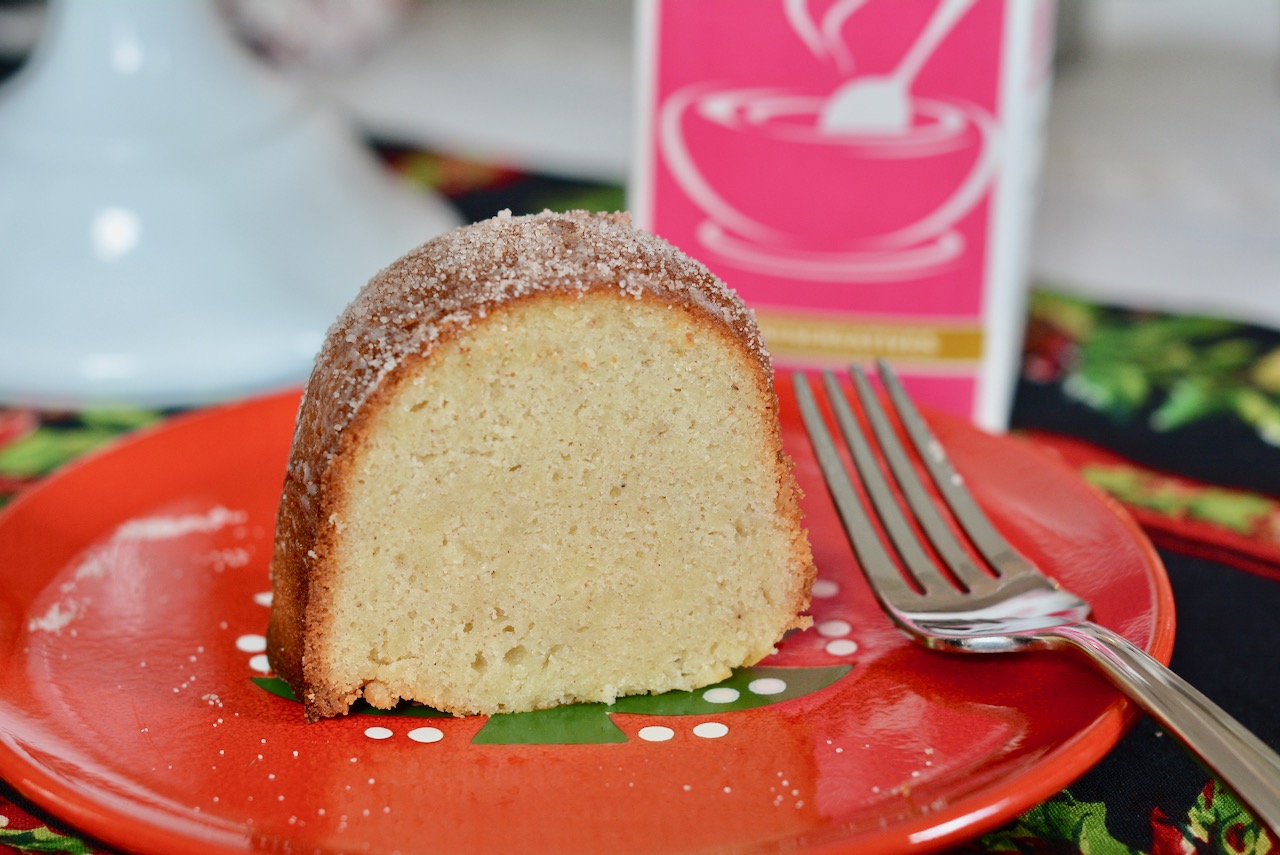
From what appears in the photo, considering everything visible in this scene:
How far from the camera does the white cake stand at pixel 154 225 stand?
4.99 feet

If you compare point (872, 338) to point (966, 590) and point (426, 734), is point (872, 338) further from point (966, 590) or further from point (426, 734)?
point (426, 734)

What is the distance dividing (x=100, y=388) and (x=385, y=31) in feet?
4.90

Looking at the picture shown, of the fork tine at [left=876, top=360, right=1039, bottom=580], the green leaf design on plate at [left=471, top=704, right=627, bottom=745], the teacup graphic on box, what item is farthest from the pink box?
the green leaf design on plate at [left=471, top=704, right=627, bottom=745]

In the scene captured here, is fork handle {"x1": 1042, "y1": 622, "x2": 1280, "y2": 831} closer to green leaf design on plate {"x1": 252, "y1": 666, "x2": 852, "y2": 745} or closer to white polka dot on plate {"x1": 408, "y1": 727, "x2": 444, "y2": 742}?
green leaf design on plate {"x1": 252, "y1": 666, "x2": 852, "y2": 745}

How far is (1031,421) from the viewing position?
1550 mm

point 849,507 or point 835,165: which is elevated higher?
point 835,165

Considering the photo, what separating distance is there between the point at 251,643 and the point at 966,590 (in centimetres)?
54

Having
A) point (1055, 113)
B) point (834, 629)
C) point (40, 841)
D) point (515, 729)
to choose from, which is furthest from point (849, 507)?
point (1055, 113)

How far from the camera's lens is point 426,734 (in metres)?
0.92

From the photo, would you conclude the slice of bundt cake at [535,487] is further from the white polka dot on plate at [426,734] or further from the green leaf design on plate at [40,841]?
the green leaf design on plate at [40,841]

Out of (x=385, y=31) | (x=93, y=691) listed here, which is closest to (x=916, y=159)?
(x=93, y=691)

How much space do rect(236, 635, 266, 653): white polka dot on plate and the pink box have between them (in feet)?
2.32

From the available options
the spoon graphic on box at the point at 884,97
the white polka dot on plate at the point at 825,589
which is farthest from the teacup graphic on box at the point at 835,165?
the white polka dot on plate at the point at 825,589

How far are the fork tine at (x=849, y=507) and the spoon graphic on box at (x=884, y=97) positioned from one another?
37 centimetres
